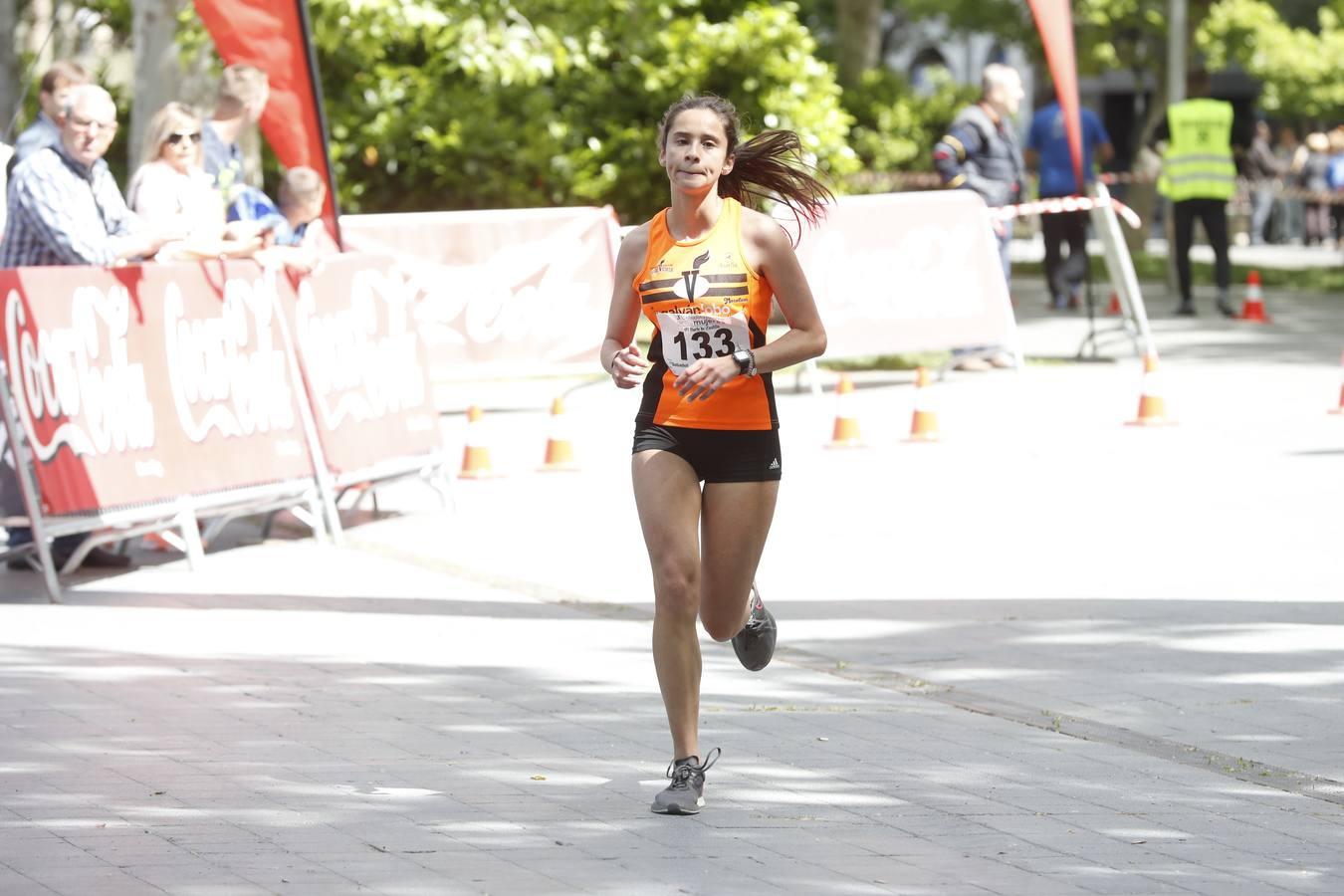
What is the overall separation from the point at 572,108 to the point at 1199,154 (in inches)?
227

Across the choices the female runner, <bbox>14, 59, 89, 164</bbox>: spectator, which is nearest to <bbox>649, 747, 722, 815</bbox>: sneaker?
the female runner

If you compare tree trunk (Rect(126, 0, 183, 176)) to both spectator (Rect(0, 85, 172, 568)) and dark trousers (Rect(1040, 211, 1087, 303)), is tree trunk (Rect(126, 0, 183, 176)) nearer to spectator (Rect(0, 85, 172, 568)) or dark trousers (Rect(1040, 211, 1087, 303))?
spectator (Rect(0, 85, 172, 568))

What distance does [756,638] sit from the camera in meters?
6.37

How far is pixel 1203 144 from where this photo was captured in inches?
853

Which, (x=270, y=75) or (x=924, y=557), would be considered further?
(x=270, y=75)

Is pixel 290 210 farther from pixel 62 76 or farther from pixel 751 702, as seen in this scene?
pixel 751 702

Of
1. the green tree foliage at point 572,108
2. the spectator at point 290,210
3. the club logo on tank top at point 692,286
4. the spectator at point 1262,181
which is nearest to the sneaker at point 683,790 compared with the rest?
the club logo on tank top at point 692,286

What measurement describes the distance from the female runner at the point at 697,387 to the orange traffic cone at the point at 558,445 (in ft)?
21.8

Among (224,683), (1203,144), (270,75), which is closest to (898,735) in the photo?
(224,683)

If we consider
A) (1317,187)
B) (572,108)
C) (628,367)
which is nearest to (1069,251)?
(572,108)

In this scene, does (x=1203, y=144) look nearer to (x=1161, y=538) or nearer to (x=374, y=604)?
(x=1161, y=538)

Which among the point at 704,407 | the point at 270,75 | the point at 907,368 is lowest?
the point at 907,368

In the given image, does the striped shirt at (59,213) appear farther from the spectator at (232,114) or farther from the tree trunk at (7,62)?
the tree trunk at (7,62)

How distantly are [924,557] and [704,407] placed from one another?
13.3 feet
